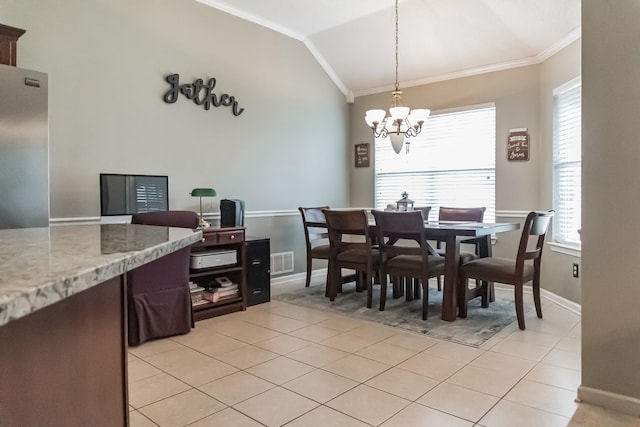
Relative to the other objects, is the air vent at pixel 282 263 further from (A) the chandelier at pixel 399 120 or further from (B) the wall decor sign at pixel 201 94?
(A) the chandelier at pixel 399 120

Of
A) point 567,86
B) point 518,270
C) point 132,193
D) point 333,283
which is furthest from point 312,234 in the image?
point 567,86

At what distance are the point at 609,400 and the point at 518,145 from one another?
3.18m

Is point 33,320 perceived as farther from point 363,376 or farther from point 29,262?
point 363,376

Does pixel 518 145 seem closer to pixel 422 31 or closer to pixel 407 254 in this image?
pixel 422 31

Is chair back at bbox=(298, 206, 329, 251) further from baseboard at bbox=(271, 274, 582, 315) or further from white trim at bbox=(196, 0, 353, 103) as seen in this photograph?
white trim at bbox=(196, 0, 353, 103)

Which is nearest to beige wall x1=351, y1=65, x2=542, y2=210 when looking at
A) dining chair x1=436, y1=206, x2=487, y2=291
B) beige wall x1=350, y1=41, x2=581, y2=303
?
beige wall x1=350, y1=41, x2=581, y2=303

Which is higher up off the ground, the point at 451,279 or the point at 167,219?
the point at 167,219

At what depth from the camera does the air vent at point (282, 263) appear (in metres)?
5.03

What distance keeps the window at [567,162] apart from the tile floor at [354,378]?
1.07 metres

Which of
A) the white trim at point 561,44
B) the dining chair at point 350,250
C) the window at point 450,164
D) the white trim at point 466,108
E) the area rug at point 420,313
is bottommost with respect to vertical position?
the area rug at point 420,313

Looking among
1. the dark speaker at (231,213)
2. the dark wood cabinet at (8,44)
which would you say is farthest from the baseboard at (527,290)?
the dark wood cabinet at (8,44)

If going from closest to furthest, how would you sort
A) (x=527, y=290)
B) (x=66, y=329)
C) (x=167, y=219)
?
(x=66, y=329) → (x=167, y=219) → (x=527, y=290)

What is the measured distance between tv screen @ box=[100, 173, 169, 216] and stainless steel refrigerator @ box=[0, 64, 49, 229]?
0.75m

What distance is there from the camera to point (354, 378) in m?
2.46
